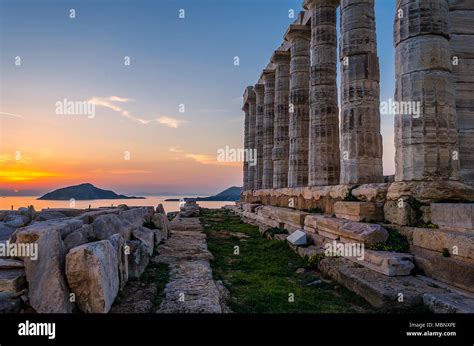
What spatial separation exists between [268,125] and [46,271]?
26150mm

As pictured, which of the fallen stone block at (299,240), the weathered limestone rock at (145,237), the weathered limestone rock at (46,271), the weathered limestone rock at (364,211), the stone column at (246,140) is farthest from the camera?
the stone column at (246,140)

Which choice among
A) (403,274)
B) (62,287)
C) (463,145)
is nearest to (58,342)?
(62,287)

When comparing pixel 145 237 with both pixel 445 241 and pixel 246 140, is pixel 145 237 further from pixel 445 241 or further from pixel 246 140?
pixel 246 140

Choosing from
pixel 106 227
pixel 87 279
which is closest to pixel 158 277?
pixel 106 227

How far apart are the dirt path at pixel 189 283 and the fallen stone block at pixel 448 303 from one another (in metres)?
3.09

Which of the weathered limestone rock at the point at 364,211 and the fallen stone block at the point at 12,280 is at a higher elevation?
the weathered limestone rock at the point at 364,211

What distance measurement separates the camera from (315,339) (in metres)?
4.33

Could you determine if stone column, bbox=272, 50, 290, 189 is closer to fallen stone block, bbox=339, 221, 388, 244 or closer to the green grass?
the green grass

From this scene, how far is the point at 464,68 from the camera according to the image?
12.4m

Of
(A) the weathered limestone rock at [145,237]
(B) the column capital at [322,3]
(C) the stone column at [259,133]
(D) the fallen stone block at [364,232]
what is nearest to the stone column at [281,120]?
(B) the column capital at [322,3]

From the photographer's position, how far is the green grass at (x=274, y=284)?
630cm

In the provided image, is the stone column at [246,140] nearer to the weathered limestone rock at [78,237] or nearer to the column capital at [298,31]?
the column capital at [298,31]

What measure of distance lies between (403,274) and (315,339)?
3.96 m

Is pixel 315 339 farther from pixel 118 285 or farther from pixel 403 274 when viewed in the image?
pixel 403 274
